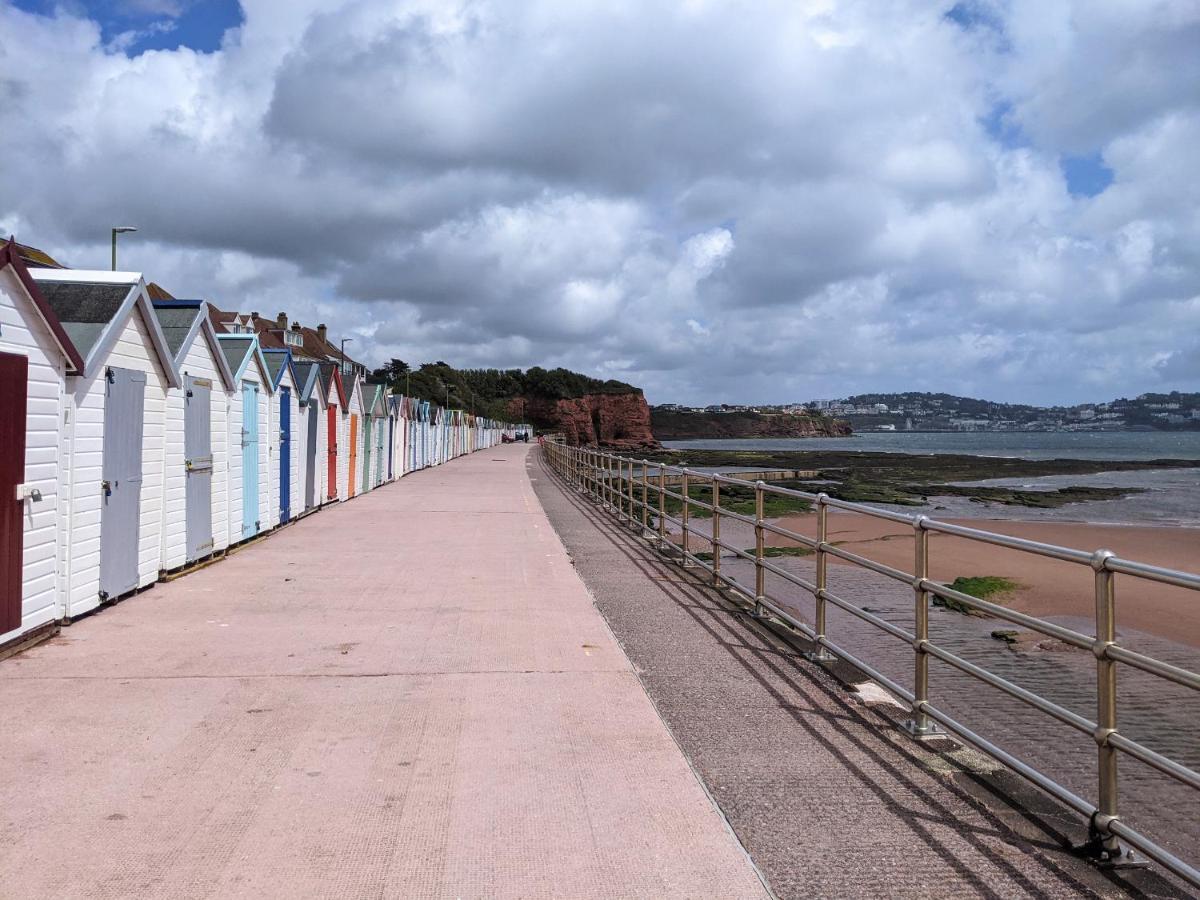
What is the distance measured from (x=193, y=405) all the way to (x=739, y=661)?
671cm

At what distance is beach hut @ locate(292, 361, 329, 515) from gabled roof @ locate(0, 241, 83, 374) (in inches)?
345

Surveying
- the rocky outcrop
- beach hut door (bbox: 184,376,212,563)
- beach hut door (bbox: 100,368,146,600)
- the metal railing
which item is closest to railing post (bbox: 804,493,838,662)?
the metal railing

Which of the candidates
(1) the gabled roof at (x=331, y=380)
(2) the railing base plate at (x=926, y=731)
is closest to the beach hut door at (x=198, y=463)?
(1) the gabled roof at (x=331, y=380)

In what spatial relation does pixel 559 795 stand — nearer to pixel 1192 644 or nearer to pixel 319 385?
pixel 1192 644

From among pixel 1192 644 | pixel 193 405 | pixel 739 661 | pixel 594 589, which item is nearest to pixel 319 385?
pixel 193 405

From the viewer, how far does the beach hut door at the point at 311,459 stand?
54.7 ft

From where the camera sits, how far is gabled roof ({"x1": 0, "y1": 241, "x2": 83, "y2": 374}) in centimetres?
631

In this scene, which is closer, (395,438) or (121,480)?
(121,480)

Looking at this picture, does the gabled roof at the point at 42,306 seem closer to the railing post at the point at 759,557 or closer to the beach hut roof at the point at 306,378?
the railing post at the point at 759,557

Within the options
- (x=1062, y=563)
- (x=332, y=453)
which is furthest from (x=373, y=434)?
(x=1062, y=563)

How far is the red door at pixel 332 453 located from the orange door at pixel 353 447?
1.63 meters

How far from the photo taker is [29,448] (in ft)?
21.6

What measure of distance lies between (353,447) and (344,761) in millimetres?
17443

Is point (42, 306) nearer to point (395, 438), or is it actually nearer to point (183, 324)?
point (183, 324)
